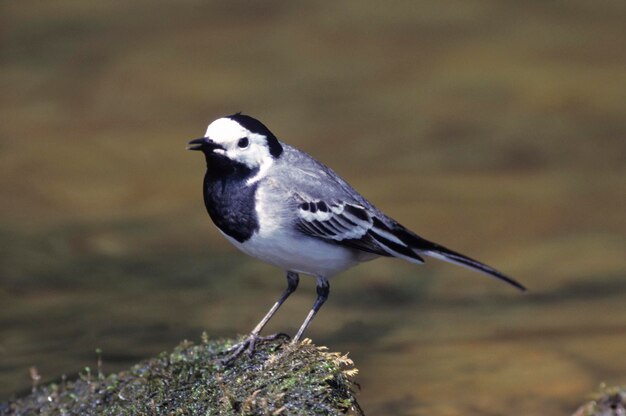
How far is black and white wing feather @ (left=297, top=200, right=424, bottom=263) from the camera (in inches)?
270

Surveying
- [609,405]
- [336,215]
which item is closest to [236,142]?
[336,215]

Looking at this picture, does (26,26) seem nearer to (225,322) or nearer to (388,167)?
(388,167)

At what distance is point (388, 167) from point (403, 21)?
347 cm

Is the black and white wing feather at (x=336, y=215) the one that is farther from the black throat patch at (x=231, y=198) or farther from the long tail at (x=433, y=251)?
the black throat patch at (x=231, y=198)

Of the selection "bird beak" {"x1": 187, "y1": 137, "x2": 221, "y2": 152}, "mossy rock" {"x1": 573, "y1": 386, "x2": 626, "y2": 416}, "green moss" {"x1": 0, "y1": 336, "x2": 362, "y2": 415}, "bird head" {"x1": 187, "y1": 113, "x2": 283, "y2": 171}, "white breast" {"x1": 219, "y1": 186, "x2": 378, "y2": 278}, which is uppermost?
"bird head" {"x1": 187, "y1": 113, "x2": 283, "y2": 171}

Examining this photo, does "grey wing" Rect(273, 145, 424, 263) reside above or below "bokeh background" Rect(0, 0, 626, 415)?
below

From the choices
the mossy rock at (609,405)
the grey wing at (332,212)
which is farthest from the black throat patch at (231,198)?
the mossy rock at (609,405)

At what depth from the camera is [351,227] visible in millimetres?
7090

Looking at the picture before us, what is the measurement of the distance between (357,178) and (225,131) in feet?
25.2

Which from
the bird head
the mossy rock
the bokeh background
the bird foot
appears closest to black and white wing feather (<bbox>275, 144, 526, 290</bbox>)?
the bird head

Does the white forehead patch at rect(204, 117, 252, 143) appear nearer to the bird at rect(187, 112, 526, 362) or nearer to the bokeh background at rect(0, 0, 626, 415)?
the bird at rect(187, 112, 526, 362)

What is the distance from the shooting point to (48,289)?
38.8ft

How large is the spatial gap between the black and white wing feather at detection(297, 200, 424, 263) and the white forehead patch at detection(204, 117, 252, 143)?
0.60m

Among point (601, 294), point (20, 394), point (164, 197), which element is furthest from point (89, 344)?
point (601, 294)
